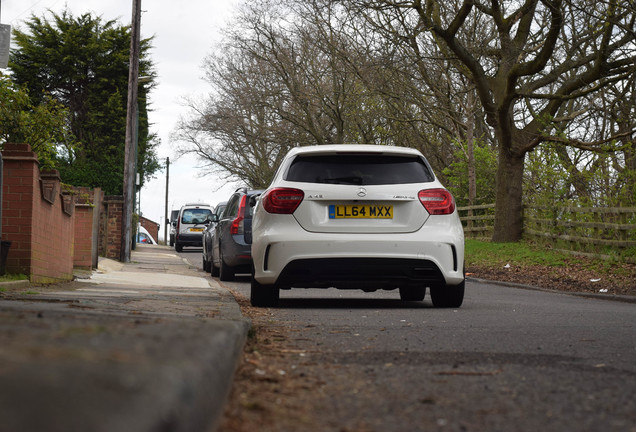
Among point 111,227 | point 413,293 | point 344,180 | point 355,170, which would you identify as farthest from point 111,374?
point 111,227

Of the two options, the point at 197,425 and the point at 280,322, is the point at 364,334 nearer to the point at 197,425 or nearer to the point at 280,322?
the point at 280,322

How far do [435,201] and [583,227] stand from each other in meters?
13.1

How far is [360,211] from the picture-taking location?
329 inches

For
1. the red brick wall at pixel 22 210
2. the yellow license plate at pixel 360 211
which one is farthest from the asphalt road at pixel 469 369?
the red brick wall at pixel 22 210

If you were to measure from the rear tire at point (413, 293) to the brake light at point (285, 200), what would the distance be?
2.71m

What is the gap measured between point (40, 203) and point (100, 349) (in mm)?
7837

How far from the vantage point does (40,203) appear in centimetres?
1025

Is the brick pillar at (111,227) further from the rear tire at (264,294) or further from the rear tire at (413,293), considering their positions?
the rear tire at (264,294)

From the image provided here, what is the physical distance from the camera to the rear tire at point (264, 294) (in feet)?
28.6

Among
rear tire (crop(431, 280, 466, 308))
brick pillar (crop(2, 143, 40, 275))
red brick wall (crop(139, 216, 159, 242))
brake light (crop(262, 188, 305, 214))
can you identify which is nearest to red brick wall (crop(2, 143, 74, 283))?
brick pillar (crop(2, 143, 40, 275))

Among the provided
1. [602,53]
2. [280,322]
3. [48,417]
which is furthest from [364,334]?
[602,53]

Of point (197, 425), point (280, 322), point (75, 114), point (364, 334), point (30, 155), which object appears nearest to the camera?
point (197, 425)

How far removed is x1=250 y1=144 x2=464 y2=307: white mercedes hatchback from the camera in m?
8.23

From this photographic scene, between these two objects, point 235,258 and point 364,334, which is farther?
point 235,258
